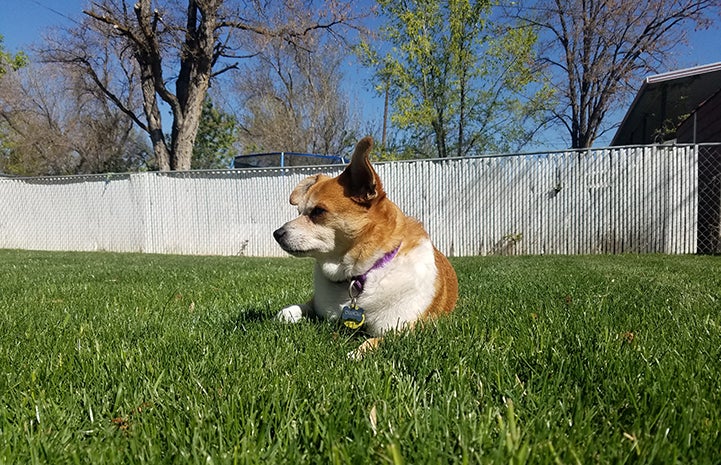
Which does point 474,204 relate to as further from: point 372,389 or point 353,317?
point 372,389

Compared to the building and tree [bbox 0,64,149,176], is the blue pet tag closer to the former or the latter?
the building

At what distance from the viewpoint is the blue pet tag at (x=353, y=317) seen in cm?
229

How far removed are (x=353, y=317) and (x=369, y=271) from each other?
0.30 meters

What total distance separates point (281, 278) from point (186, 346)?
3.09 metres

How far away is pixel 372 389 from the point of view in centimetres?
145

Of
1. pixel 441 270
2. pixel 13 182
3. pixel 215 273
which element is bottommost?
pixel 215 273

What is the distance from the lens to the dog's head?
2549mm

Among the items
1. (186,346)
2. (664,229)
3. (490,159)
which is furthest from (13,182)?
(664,229)

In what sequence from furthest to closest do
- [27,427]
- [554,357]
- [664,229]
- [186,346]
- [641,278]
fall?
[664,229] → [641,278] → [186,346] → [554,357] → [27,427]

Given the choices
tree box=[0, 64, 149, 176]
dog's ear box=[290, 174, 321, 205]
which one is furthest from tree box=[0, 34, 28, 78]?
dog's ear box=[290, 174, 321, 205]

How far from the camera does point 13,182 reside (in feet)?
44.6

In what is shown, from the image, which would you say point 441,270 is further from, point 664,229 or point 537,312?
point 664,229

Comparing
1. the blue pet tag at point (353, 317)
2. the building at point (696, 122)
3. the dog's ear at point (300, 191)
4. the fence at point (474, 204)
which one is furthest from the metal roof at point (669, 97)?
the blue pet tag at point (353, 317)

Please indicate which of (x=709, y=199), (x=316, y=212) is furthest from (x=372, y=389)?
(x=709, y=199)
